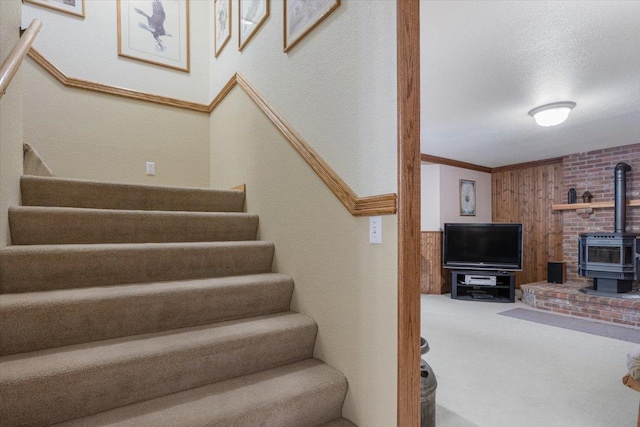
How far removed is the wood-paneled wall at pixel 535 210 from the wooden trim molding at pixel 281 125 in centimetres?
617

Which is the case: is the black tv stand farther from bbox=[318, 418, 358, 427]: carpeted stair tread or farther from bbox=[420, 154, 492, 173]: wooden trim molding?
bbox=[318, 418, 358, 427]: carpeted stair tread

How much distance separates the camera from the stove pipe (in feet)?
16.7

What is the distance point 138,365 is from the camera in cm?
125

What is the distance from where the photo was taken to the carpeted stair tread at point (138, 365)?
1.09 metres

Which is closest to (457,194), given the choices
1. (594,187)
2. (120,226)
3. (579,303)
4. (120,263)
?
(594,187)

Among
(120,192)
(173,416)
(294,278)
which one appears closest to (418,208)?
(294,278)

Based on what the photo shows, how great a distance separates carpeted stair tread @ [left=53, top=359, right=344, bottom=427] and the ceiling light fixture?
3.67 m

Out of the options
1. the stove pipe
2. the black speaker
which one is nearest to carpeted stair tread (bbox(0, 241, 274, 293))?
the black speaker

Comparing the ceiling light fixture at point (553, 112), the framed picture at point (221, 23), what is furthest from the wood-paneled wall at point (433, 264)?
the framed picture at point (221, 23)

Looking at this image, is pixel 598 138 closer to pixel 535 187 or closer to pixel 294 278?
pixel 535 187

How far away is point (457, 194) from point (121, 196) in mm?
5924

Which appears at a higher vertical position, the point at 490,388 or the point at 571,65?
the point at 571,65

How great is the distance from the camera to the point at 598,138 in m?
4.91

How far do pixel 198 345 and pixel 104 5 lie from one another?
3.22 meters
